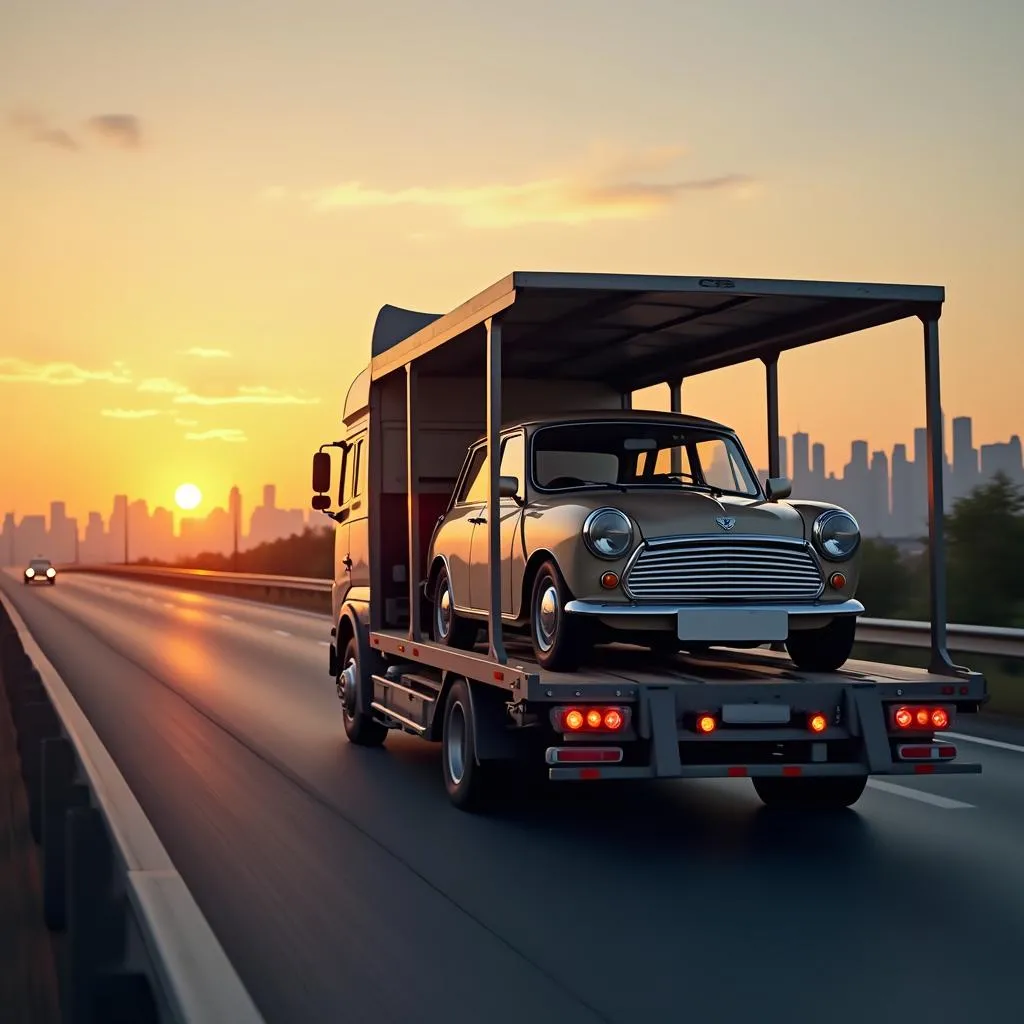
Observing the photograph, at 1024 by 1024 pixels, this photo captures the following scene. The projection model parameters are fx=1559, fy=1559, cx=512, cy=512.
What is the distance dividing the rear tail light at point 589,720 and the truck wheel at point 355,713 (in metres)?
4.91

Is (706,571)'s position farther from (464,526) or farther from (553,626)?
(464,526)

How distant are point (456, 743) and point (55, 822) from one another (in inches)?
126

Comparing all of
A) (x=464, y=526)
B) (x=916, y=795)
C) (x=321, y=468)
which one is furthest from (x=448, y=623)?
(x=321, y=468)

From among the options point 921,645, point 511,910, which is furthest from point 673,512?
point 921,645

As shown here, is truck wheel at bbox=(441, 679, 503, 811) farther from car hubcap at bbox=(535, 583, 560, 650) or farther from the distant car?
the distant car

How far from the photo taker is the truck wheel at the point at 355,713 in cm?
1252

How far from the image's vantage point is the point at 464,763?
9.32 metres

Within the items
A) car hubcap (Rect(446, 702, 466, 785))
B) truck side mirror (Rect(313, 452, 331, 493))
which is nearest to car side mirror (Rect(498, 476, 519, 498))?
car hubcap (Rect(446, 702, 466, 785))

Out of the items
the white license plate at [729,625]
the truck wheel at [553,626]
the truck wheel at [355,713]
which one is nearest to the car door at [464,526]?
the truck wheel at [553,626]

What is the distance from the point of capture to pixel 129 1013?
4.31 meters

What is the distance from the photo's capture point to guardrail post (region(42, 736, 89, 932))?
6828 millimetres

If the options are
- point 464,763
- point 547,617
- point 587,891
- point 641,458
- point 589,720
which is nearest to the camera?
point 587,891

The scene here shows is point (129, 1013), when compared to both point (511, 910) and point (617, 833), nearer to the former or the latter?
point (511, 910)

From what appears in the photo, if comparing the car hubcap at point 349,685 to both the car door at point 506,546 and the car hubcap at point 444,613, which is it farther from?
the car door at point 506,546
